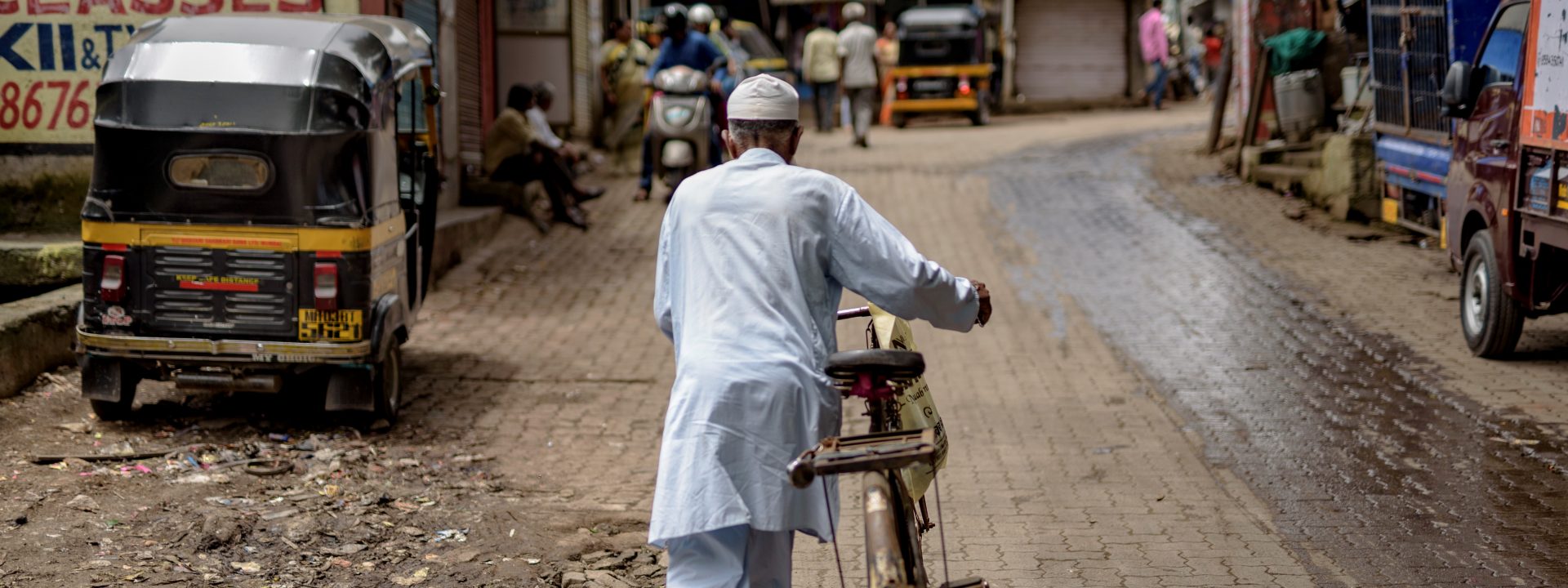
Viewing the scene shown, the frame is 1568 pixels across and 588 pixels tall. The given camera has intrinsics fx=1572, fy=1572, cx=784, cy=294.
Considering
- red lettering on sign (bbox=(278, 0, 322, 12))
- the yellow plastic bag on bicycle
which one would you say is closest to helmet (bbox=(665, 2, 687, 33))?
red lettering on sign (bbox=(278, 0, 322, 12))

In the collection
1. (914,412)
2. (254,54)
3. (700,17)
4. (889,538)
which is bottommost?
(889,538)

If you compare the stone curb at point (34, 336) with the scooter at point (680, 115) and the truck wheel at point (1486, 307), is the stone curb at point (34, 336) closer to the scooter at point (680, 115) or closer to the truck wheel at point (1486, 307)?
the scooter at point (680, 115)

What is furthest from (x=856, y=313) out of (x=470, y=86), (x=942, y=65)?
(x=942, y=65)

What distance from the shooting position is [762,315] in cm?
348

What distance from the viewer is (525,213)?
14539 mm

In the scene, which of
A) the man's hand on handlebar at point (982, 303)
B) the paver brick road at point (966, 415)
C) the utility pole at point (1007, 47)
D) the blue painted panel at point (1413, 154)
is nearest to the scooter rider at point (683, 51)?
the paver brick road at point (966, 415)

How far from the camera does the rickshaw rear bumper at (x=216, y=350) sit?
7.36 meters

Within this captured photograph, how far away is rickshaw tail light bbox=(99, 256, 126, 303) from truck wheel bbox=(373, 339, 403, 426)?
4.02ft

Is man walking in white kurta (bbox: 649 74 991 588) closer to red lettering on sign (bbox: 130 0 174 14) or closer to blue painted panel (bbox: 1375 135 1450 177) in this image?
blue painted panel (bbox: 1375 135 1450 177)

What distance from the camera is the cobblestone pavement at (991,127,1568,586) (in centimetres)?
565

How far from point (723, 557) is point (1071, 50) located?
27657 millimetres

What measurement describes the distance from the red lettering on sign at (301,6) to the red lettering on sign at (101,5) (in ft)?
3.93

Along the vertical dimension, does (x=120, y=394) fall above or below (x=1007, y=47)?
below

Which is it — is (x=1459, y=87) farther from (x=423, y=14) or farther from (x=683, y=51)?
(x=423, y=14)
